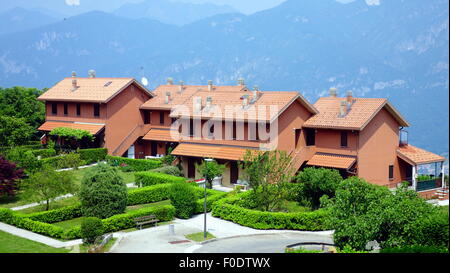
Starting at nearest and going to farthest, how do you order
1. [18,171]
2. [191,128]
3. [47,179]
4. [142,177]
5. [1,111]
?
[47,179], [18,171], [142,177], [191,128], [1,111]

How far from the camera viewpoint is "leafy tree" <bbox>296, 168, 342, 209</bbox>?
3419 cm

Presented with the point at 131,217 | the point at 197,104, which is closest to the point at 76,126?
the point at 197,104

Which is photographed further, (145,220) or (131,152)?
(131,152)

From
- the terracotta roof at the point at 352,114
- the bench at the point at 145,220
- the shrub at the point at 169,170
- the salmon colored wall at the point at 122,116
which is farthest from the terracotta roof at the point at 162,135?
the bench at the point at 145,220

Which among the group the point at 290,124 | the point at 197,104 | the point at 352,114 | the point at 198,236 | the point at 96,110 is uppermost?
the point at 197,104

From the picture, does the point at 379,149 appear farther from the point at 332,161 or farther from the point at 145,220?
the point at 145,220

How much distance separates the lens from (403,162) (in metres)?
42.2

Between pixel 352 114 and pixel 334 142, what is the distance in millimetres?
2383

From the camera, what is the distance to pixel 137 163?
46.7 m

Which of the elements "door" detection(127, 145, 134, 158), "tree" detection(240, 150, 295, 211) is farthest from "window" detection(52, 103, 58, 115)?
"tree" detection(240, 150, 295, 211)
